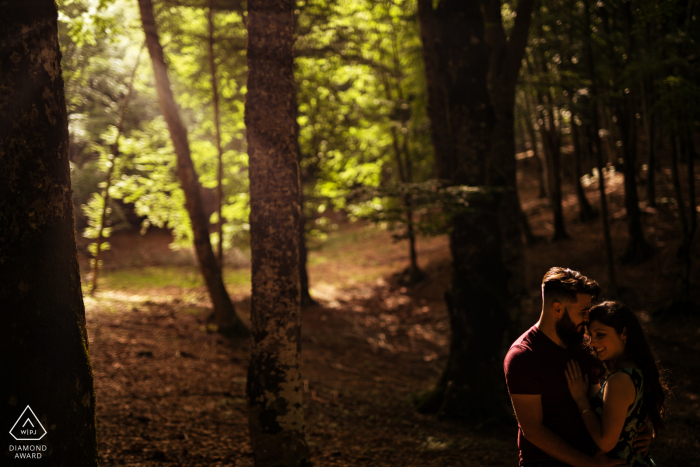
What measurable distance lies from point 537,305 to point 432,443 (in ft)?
24.1

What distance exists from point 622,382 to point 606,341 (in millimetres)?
216

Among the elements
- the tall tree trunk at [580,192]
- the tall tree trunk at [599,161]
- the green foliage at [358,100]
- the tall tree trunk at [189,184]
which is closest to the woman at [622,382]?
the tall tree trunk at [189,184]

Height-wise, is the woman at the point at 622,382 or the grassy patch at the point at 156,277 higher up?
the woman at the point at 622,382

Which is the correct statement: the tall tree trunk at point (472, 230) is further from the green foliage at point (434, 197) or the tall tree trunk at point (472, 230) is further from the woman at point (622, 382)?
the woman at point (622, 382)

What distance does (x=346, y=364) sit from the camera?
9.16 meters

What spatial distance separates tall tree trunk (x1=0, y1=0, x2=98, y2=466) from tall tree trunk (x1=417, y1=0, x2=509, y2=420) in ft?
16.1

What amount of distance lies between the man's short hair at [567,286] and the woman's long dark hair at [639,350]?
0.34ft

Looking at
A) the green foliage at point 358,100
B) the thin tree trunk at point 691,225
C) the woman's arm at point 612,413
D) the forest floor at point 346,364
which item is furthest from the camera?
the green foliage at point 358,100

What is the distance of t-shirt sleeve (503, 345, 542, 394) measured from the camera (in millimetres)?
2189

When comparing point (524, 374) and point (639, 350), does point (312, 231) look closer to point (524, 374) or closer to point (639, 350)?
point (524, 374)

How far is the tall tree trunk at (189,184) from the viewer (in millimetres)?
7875

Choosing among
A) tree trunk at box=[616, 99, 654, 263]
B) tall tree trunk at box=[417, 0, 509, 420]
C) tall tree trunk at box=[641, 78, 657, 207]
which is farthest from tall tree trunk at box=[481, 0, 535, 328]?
tree trunk at box=[616, 99, 654, 263]

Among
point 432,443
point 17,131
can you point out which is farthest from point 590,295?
point 432,443

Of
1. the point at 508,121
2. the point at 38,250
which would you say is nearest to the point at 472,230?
the point at 508,121
